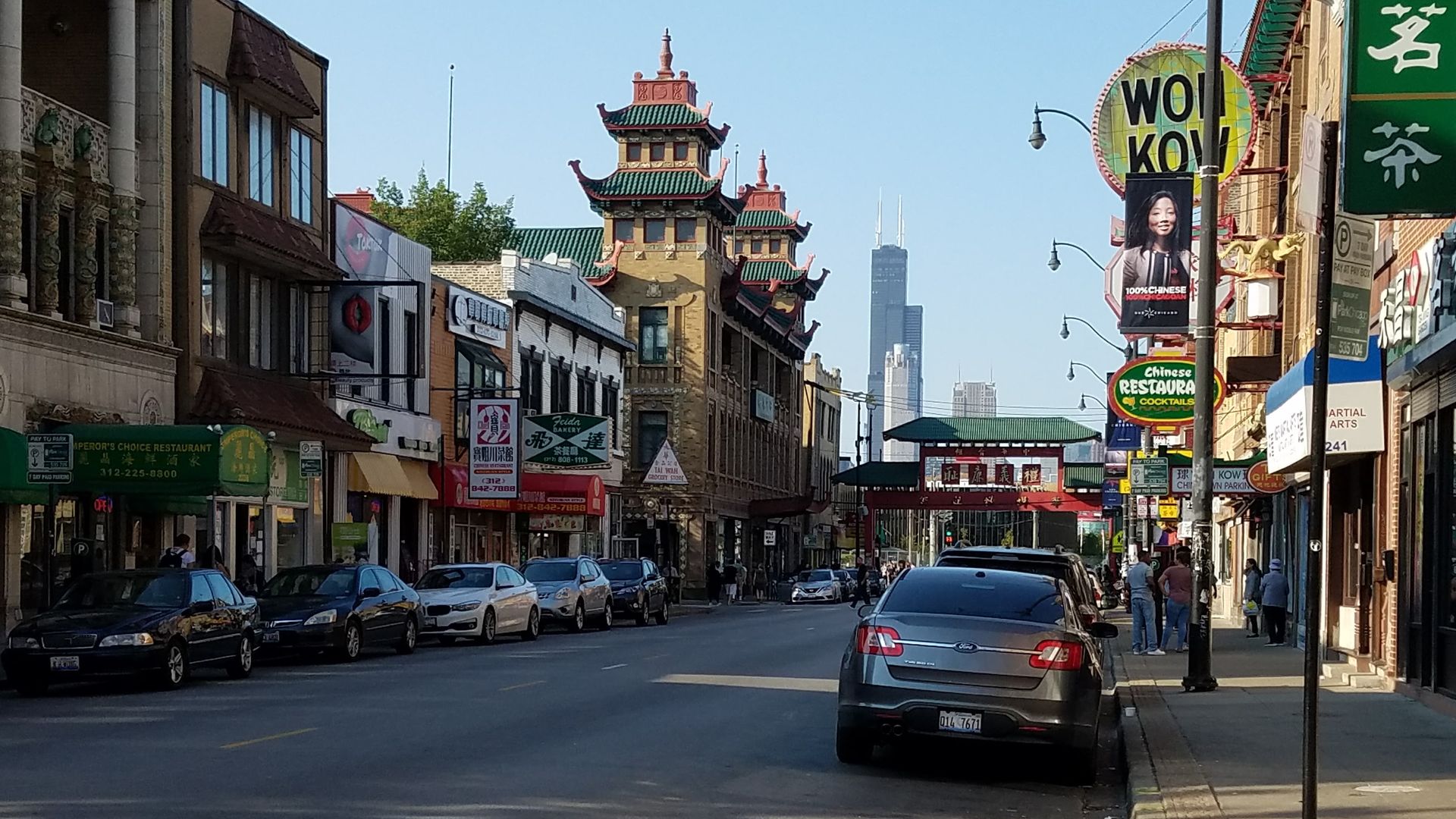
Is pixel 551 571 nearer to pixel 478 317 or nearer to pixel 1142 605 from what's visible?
pixel 478 317

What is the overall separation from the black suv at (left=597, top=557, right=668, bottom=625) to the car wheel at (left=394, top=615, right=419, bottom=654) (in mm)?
12365

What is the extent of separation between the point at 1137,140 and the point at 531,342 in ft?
101

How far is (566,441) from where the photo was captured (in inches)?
1938

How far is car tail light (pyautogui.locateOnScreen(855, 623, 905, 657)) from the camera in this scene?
1357 cm

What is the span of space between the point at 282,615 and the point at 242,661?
11.6 ft

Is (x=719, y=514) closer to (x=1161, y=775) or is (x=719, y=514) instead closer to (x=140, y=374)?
(x=140, y=374)

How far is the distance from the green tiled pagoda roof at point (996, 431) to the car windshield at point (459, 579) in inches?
2329

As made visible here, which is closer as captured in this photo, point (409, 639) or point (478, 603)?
point (409, 639)

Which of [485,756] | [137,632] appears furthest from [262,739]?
[137,632]

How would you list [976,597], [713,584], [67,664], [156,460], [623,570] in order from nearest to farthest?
[976,597]
[67,664]
[156,460]
[623,570]
[713,584]

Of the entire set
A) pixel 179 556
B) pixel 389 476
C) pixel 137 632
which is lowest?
pixel 137 632

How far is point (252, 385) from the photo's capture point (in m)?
36.7

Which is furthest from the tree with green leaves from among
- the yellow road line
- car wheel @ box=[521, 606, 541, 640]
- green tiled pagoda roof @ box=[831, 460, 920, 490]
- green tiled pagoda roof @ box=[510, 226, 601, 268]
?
the yellow road line

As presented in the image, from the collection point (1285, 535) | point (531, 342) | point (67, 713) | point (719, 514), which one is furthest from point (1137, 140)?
point (719, 514)
